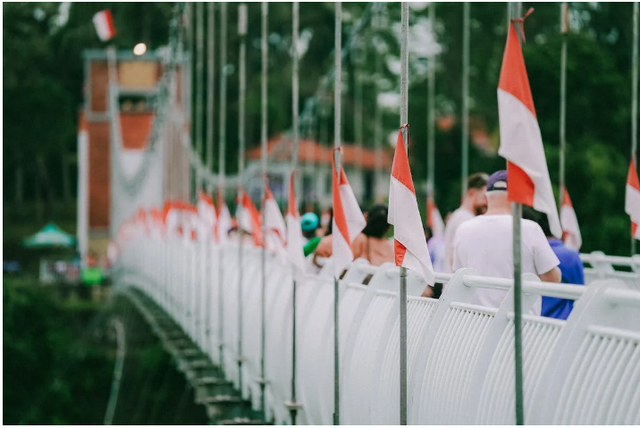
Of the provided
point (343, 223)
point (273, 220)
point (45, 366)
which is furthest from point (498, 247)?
point (45, 366)

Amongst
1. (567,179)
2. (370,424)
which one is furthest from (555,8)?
(370,424)

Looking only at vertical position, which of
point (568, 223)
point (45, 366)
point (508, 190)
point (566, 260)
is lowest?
point (45, 366)

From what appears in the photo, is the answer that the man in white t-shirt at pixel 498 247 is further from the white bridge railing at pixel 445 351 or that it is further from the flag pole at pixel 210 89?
the flag pole at pixel 210 89

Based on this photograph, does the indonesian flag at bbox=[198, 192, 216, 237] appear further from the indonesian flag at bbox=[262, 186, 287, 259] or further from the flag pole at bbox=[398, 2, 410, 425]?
the flag pole at bbox=[398, 2, 410, 425]

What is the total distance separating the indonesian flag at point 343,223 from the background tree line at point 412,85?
4.96 m

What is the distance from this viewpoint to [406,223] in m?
4.39

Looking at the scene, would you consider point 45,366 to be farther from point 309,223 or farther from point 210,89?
point 309,223

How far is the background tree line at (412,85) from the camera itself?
2441 cm

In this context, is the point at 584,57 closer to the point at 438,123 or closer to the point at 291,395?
the point at 438,123

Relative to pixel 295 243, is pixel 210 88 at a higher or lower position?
higher

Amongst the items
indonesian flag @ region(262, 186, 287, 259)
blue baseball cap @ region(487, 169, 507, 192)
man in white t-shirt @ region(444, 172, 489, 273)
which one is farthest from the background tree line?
blue baseball cap @ region(487, 169, 507, 192)

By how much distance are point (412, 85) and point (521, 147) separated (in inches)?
1332

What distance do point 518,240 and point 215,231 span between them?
34.1 ft

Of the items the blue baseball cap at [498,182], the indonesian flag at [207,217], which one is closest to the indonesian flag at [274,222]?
the blue baseball cap at [498,182]
